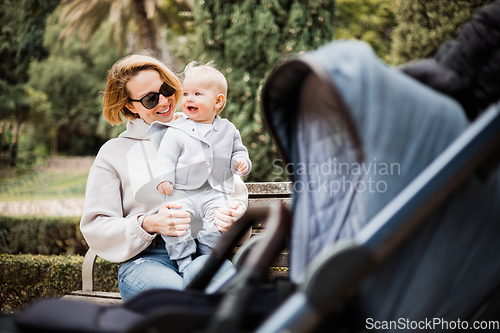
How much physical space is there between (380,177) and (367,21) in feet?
55.0

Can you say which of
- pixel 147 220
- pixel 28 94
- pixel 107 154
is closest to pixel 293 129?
pixel 147 220

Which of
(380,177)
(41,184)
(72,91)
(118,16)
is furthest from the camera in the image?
(72,91)

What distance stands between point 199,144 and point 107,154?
472 millimetres

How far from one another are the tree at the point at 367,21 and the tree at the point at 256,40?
10.2 meters

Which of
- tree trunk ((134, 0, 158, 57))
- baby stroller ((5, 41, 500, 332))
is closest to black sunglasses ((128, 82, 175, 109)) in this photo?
baby stroller ((5, 41, 500, 332))

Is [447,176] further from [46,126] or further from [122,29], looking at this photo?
[46,126]

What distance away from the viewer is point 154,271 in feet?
6.19

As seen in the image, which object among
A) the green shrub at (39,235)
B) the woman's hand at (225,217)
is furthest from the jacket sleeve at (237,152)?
the green shrub at (39,235)

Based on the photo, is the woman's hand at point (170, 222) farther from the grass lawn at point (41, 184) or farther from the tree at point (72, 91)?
the tree at point (72, 91)

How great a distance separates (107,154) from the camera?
2.03 metres

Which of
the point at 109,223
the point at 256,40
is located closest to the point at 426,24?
the point at 256,40

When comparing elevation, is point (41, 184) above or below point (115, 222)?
below

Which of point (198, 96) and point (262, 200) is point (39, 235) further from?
point (198, 96)

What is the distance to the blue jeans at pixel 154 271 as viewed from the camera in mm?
1857
